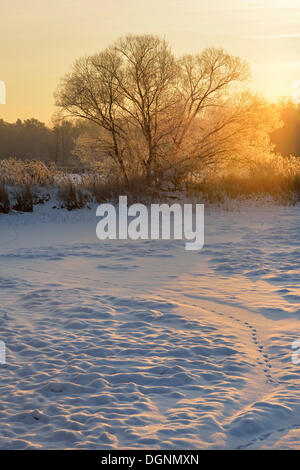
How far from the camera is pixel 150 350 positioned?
5.23m

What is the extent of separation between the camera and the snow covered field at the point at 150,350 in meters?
3.65

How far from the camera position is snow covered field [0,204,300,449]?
3654 mm

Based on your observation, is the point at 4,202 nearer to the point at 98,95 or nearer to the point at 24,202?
the point at 24,202

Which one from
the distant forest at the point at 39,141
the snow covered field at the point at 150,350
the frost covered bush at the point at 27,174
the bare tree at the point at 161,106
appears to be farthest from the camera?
the distant forest at the point at 39,141

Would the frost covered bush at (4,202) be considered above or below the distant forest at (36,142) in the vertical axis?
below

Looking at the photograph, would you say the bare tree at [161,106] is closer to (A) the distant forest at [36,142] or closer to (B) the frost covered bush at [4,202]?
(B) the frost covered bush at [4,202]

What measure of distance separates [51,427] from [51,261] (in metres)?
6.83

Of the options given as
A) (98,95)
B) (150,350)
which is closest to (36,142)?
(98,95)

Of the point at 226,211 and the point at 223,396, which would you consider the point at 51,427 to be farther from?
the point at 226,211

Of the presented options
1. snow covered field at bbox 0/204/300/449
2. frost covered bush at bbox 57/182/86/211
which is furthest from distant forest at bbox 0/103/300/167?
snow covered field at bbox 0/204/300/449

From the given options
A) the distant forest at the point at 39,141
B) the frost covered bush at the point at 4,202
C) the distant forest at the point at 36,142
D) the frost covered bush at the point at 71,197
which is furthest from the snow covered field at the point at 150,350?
the distant forest at the point at 36,142

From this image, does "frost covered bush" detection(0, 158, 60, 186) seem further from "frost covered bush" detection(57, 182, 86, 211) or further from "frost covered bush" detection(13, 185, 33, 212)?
"frost covered bush" detection(57, 182, 86, 211)

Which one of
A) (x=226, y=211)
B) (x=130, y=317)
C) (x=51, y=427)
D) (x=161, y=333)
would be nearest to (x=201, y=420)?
(x=51, y=427)

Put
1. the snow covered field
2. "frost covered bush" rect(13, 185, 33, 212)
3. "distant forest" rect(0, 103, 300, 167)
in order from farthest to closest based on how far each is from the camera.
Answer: "distant forest" rect(0, 103, 300, 167) < "frost covered bush" rect(13, 185, 33, 212) < the snow covered field
